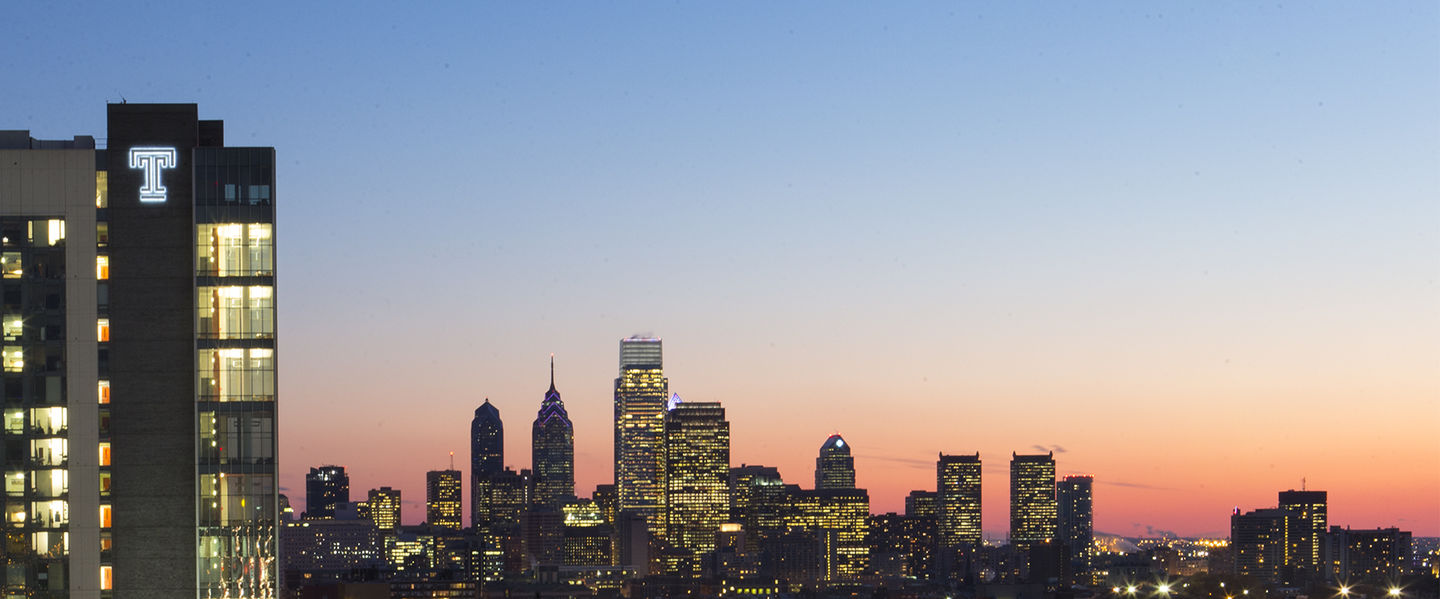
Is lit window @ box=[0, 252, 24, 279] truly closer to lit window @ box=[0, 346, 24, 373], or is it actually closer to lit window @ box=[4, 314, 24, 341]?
lit window @ box=[4, 314, 24, 341]

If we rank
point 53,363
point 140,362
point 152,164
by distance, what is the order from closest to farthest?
1. point 140,362
2. point 53,363
3. point 152,164

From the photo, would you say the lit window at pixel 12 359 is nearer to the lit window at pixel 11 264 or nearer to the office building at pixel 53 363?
the office building at pixel 53 363

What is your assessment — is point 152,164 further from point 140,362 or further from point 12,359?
point 12,359

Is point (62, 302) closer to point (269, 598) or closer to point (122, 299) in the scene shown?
point (122, 299)

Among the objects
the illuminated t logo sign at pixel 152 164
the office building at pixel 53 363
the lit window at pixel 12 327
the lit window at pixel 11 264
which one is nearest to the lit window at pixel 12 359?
the office building at pixel 53 363

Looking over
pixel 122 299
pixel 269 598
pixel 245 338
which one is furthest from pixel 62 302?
pixel 269 598

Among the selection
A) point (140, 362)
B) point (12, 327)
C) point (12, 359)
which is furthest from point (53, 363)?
point (140, 362)

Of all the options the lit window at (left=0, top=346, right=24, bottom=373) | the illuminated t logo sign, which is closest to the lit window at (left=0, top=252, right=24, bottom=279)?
the lit window at (left=0, top=346, right=24, bottom=373)
